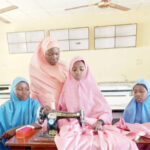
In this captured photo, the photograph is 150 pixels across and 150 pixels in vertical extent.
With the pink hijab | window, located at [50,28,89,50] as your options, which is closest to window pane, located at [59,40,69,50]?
window, located at [50,28,89,50]

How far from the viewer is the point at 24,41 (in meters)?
4.09

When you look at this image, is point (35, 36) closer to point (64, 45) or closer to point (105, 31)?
point (64, 45)

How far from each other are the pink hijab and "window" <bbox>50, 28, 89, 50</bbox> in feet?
8.24

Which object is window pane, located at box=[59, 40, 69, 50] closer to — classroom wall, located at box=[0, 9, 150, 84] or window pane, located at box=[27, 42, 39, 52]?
classroom wall, located at box=[0, 9, 150, 84]

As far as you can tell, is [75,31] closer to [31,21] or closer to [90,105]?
[31,21]

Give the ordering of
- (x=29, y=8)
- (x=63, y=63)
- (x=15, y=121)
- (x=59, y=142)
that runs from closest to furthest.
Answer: (x=59, y=142) → (x=15, y=121) → (x=63, y=63) → (x=29, y=8)

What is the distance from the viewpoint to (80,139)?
2.85 feet

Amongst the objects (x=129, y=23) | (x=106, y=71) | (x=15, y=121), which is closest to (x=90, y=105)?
(x=15, y=121)

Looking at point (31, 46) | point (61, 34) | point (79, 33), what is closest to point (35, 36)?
point (31, 46)

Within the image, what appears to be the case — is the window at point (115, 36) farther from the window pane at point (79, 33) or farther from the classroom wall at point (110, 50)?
the window pane at point (79, 33)

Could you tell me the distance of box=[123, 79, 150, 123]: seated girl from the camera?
131cm

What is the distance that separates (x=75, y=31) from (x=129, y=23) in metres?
1.35

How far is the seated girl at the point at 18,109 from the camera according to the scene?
1274mm

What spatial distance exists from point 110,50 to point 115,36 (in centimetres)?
36
